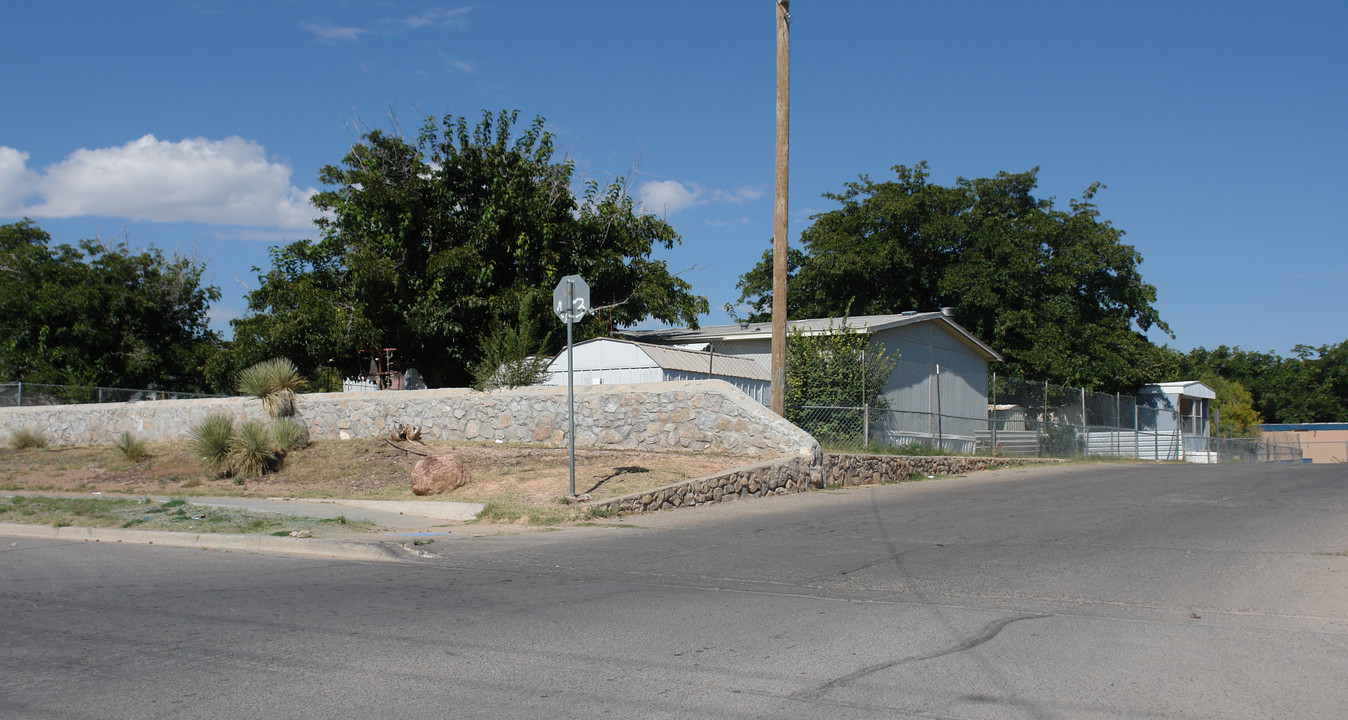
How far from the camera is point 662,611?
21.5 ft

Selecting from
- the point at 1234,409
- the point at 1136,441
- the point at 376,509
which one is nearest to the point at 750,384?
the point at 376,509

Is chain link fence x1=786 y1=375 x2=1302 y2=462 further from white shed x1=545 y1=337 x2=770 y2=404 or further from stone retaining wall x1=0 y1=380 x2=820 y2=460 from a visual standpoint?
stone retaining wall x1=0 y1=380 x2=820 y2=460

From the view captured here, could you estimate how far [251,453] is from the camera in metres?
17.3

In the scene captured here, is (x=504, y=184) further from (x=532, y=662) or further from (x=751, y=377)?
(x=532, y=662)

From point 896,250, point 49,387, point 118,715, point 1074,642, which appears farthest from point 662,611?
point 896,250

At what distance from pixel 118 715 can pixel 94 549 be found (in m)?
6.49

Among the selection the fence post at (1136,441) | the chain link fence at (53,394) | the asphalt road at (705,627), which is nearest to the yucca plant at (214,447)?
the asphalt road at (705,627)

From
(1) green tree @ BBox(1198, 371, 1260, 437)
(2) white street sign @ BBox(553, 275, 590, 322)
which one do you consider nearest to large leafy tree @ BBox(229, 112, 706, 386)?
(2) white street sign @ BBox(553, 275, 590, 322)

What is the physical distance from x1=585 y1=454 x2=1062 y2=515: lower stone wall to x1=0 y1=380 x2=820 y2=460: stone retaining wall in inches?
18.9

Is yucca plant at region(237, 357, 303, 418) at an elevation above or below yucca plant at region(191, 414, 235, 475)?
above

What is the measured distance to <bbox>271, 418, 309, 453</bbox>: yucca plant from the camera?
1830 centimetres

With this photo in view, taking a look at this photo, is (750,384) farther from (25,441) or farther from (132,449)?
(25,441)

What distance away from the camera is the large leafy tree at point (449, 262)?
27.4 metres

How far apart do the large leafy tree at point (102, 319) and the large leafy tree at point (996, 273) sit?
2557 centimetres
